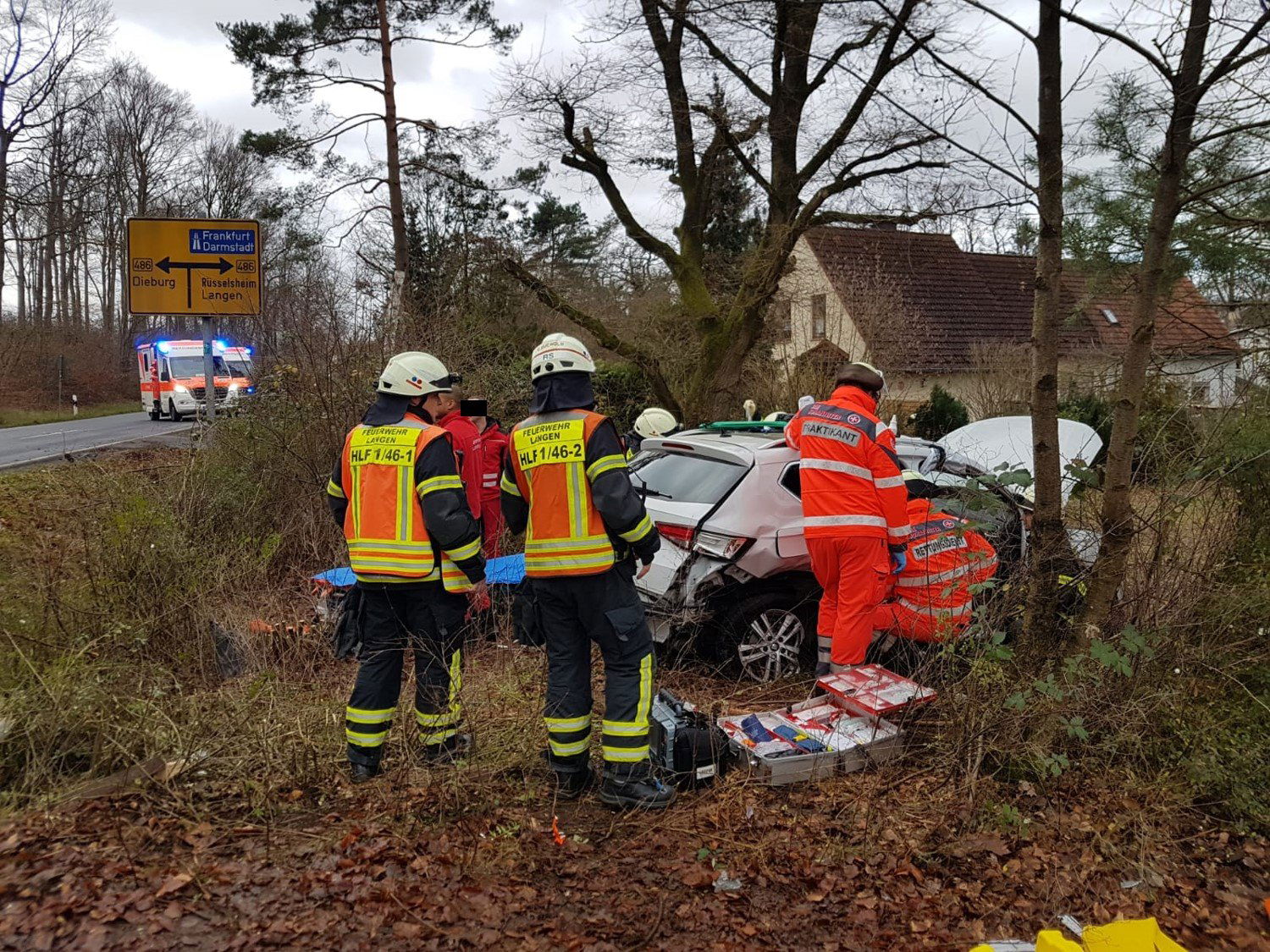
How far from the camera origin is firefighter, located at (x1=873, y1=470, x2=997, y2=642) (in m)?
4.83

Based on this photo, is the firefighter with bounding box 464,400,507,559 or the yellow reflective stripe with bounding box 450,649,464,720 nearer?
the yellow reflective stripe with bounding box 450,649,464,720

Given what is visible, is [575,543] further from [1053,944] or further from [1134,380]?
[1134,380]

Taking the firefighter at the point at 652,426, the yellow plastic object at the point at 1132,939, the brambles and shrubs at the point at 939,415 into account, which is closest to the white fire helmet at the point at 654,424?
the firefighter at the point at 652,426

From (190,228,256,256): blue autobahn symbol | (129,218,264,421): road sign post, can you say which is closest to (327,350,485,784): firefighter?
(129,218,264,421): road sign post

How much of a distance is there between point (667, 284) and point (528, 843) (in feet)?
58.9

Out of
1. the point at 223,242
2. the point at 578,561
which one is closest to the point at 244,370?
the point at 223,242

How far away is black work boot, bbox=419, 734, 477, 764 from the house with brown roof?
145 inches

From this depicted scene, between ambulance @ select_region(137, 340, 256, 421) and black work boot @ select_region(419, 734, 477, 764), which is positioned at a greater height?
ambulance @ select_region(137, 340, 256, 421)

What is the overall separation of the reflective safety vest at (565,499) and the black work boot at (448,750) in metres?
0.81

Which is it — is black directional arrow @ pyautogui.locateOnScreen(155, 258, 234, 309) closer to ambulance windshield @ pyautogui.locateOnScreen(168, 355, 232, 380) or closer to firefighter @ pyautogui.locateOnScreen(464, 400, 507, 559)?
firefighter @ pyautogui.locateOnScreen(464, 400, 507, 559)

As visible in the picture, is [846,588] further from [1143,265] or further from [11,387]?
[11,387]

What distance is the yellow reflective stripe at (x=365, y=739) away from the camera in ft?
12.6

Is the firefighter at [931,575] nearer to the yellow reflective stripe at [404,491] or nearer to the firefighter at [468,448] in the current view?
the yellow reflective stripe at [404,491]

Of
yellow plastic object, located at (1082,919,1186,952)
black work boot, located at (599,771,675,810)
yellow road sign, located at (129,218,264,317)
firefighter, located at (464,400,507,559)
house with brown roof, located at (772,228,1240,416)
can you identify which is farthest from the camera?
yellow road sign, located at (129,218,264,317)
